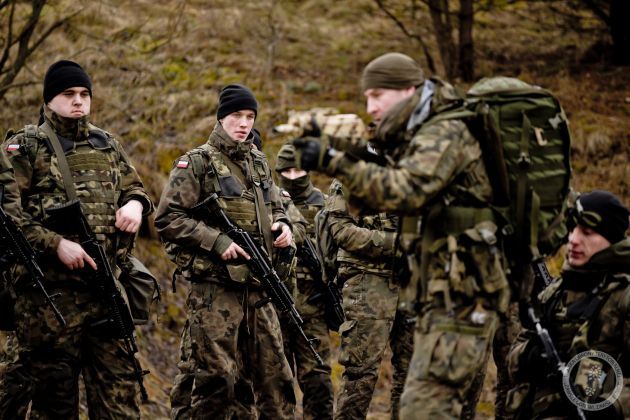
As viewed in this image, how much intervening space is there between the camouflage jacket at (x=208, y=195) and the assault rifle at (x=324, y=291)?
1.33 m

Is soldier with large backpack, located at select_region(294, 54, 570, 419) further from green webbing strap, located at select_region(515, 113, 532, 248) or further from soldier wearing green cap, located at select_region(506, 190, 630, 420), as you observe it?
soldier wearing green cap, located at select_region(506, 190, 630, 420)

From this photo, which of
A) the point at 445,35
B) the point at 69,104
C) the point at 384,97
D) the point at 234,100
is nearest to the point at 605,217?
the point at 384,97

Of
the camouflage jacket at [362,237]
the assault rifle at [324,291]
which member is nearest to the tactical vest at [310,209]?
the assault rifle at [324,291]

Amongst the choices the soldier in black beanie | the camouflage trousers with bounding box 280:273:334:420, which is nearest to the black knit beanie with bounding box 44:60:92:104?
the soldier in black beanie

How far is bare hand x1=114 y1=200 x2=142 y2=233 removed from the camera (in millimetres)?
5863

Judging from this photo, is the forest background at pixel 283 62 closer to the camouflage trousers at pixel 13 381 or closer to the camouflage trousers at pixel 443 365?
the camouflage trousers at pixel 13 381

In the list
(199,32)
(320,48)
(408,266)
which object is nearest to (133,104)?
(199,32)

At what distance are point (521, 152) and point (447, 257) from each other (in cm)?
66

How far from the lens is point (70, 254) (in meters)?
5.57

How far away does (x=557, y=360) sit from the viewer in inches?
187

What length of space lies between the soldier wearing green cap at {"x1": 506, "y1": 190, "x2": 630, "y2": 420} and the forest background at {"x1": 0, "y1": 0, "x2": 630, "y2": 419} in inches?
185

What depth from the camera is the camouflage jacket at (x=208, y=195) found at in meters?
6.16

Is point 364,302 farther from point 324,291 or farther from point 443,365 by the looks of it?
point 443,365

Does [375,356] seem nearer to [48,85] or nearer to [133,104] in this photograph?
[48,85]
